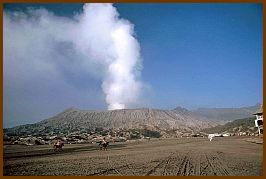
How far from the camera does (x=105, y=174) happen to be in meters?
16.1

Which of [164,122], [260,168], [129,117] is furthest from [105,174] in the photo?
[129,117]

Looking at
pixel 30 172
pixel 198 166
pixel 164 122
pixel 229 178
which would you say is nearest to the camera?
pixel 229 178

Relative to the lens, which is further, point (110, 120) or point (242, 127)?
point (110, 120)

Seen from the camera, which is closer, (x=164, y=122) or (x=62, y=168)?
(x=62, y=168)

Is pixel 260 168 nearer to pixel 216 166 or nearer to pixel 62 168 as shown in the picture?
pixel 216 166

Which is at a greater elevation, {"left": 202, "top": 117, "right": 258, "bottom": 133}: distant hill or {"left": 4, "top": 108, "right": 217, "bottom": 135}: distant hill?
{"left": 4, "top": 108, "right": 217, "bottom": 135}: distant hill

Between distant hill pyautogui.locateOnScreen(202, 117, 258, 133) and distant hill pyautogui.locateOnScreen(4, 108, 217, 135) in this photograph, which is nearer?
distant hill pyautogui.locateOnScreen(202, 117, 258, 133)

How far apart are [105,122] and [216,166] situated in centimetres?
14433

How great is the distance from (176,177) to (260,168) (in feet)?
20.1

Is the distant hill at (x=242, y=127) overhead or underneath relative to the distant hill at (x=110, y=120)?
underneath

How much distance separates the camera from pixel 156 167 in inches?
712

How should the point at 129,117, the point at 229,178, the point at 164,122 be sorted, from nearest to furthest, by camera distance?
1. the point at 229,178
2. the point at 164,122
3. the point at 129,117

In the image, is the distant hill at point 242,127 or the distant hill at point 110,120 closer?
the distant hill at point 242,127

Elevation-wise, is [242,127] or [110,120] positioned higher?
[110,120]
